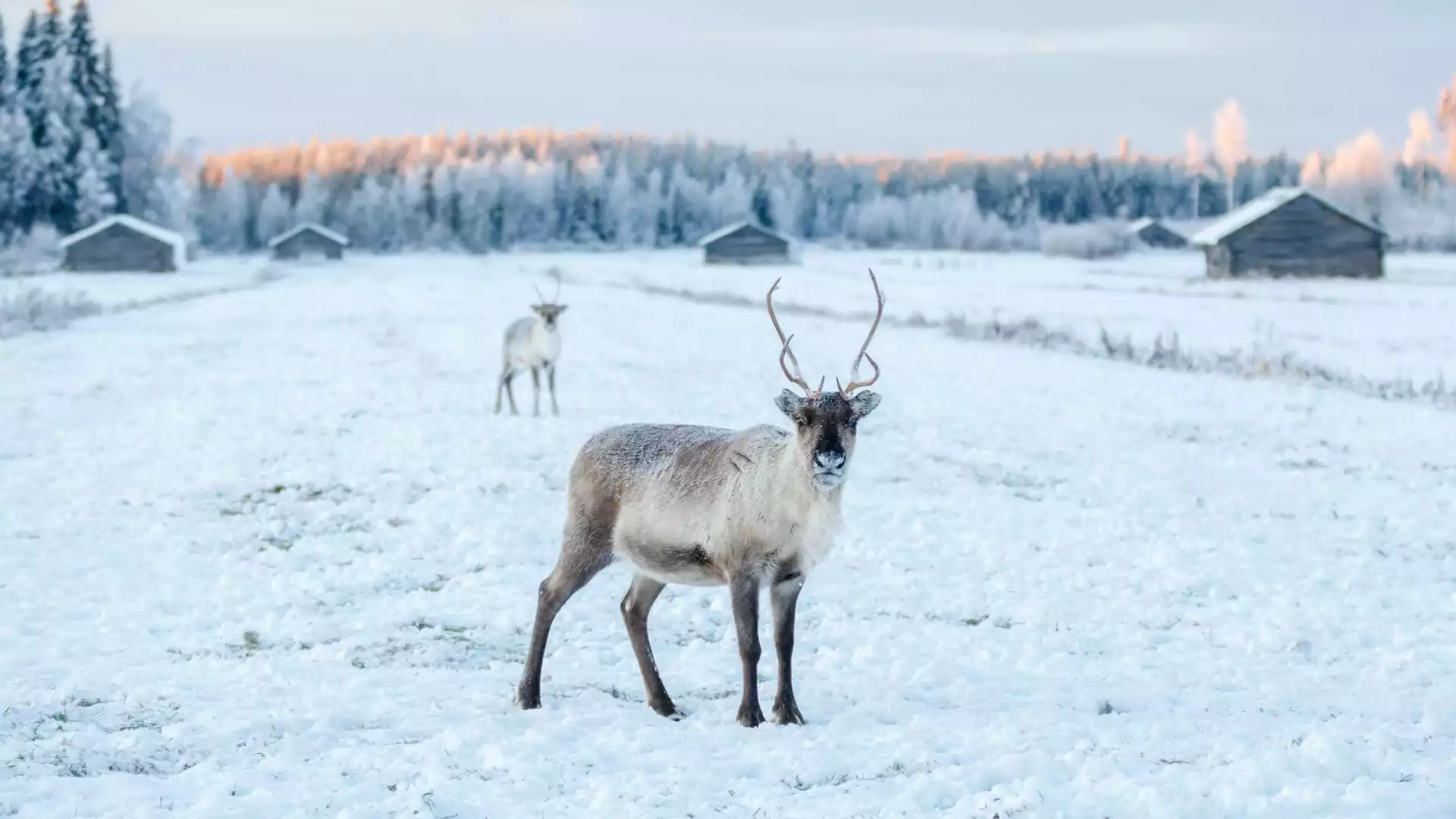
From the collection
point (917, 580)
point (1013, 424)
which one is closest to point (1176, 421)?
point (1013, 424)

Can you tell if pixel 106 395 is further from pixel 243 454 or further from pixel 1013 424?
pixel 1013 424

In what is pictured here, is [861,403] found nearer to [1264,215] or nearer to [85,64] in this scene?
[1264,215]

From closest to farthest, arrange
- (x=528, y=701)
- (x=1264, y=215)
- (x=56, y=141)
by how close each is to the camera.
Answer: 1. (x=528, y=701)
2. (x=1264, y=215)
3. (x=56, y=141)

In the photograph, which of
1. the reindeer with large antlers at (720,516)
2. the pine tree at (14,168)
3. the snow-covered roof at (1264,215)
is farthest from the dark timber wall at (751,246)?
the reindeer with large antlers at (720,516)

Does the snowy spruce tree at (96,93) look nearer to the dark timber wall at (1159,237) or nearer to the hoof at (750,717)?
the dark timber wall at (1159,237)

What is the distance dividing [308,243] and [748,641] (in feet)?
371

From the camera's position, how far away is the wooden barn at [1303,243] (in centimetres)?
6088

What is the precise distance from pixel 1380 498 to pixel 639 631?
10.0 m

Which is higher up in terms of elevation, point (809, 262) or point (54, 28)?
point (54, 28)

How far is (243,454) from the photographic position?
16766 mm

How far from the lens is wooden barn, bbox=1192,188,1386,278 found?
200 feet

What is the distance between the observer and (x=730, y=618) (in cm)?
974

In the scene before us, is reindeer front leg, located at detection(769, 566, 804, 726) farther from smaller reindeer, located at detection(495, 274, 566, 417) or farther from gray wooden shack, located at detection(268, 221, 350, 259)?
gray wooden shack, located at detection(268, 221, 350, 259)

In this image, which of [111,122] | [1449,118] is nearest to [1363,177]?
[1449,118]
